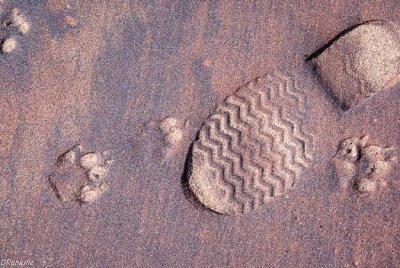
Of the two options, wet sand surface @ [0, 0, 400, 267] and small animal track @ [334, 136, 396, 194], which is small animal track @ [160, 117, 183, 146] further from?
small animal track @ [334, 136, 396, 194]

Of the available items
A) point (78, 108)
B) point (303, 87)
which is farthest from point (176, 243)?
point (303, 87)

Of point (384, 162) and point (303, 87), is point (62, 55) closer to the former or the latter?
point (303, 87)

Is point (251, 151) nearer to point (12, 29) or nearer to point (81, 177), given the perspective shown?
point (81, 177)

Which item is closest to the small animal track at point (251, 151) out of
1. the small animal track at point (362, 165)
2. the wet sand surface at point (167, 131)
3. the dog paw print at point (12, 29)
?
the wet sand surface at point (167, 131)

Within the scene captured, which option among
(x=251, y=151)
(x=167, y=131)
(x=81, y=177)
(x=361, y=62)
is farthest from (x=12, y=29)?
(x=361, y=62)

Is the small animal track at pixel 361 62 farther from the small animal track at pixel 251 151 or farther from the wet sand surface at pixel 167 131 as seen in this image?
the small animal track at pixel 251 151

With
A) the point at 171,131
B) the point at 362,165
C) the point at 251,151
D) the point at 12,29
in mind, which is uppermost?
the point at 12,29
